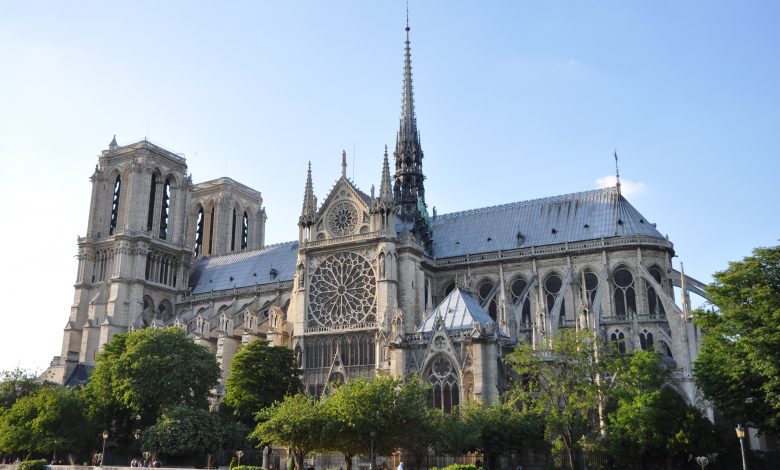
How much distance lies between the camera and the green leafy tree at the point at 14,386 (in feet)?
190

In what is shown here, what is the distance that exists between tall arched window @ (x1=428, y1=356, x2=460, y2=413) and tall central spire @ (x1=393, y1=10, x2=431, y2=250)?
23008 mm

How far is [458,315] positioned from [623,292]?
17.0 m

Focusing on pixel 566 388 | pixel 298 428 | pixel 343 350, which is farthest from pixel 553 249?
pixel 298 428

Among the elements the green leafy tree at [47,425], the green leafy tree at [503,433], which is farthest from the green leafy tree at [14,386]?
the green leafy tree at [503,433]

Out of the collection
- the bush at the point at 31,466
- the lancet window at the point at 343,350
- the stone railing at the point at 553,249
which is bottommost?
the bush at the point at 31,466

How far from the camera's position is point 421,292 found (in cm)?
5962

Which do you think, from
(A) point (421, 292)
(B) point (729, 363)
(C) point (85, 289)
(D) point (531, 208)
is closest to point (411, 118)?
(D) point (531, 208)

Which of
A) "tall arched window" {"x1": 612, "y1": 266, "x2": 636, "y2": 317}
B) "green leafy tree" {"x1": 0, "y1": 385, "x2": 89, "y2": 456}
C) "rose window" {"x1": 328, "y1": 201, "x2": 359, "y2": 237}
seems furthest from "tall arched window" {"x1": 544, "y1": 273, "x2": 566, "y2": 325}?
"green leafy tree" {"x1": 0, "y1": 385, "x2": 89, "y2": 456}

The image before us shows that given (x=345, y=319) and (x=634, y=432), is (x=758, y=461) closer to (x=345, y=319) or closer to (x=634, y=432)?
(x=634, y=432)

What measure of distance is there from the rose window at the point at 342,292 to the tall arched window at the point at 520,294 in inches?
440

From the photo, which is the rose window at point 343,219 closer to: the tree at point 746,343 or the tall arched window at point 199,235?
the tree at point 746,343

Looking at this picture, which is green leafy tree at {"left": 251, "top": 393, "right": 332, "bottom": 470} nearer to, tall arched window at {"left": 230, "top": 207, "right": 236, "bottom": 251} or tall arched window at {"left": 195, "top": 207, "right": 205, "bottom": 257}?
tall arched window at {"left": 230, "top": 207, "right": 236, "bottom": 251}

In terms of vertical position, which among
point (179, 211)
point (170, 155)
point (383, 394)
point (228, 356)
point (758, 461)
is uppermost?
point (170, 155)

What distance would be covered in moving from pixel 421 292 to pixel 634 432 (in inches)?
1008
